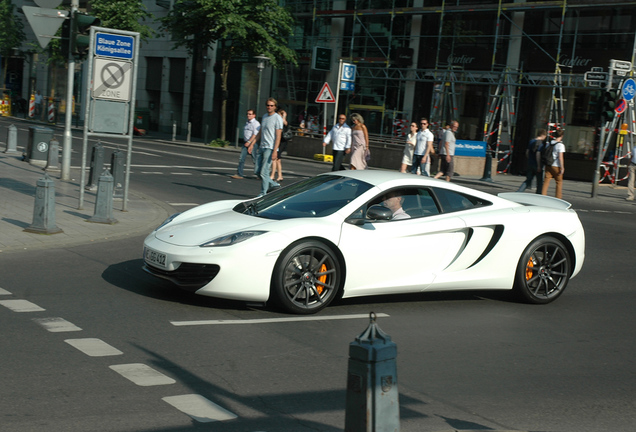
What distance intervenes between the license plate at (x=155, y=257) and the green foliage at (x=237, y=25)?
31769 mm

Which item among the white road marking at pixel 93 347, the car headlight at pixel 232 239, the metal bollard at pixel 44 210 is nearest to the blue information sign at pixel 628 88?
the metal bollard at pixel 44 210

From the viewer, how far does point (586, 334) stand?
7.19 metres

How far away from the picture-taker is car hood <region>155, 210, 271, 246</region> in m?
7.16

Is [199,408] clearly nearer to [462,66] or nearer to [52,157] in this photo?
[52,157]

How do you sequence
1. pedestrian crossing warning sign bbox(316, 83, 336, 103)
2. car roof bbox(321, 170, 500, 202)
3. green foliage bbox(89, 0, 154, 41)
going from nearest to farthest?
car roof bbox(321, 170, 500, 202) < pedestrian crossing warning sign bbox(316, 83, 336, 103) < green foliage bbox(89, 0, 154, 41)

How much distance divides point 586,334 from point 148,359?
3.93 m

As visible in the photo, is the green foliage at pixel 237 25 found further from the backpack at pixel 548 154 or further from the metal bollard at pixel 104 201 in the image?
the metal bollard at pixel 104 201

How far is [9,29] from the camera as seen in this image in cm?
5950

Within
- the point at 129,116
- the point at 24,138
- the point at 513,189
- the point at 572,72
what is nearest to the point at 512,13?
the point at 572,72

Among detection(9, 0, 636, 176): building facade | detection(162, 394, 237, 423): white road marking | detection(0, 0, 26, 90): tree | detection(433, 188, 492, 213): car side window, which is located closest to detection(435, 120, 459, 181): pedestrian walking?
detection(9, 0, 636, 176): building facade

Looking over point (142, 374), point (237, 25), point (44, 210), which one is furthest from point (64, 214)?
point (237, 25)

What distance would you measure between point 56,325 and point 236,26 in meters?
33.5

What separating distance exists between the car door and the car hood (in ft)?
2.89

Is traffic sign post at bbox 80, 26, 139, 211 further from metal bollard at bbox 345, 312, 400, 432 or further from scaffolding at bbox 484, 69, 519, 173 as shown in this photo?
scaffolding at bbox 484, 69, 519, 173
